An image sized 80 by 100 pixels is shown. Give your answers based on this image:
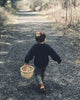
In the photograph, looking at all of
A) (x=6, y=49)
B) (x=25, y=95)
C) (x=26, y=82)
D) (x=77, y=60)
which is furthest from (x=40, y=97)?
(x=6, y=49)

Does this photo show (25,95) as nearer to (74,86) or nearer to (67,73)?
(74,86)

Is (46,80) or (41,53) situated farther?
(46,80)

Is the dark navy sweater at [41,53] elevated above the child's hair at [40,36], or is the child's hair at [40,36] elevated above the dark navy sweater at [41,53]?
the child's hair at [40,36]

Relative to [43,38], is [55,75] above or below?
below

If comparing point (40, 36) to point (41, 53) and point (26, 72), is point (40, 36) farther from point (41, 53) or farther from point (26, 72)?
point (26, 72)

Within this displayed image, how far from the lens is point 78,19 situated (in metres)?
12.7

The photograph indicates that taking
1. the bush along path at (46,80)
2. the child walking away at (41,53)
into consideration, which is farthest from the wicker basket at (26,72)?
the bush along path at (46,80)

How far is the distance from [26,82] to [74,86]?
131 cm

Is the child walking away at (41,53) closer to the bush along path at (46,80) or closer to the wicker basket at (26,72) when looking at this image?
the wicker basket at (26,72)

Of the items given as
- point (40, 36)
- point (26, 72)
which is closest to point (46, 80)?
point (26, 72)

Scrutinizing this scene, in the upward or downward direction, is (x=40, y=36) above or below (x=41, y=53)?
above

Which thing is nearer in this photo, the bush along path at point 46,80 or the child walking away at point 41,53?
the child walking away at point 41,53

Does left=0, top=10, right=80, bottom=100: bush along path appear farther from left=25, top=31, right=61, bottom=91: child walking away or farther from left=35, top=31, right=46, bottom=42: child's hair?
left=35, top=31, right=46, bottom=42: child's hair

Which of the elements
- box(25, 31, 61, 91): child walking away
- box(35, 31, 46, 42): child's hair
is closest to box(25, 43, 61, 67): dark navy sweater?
box(25, 31, 61, 91): child walking away
